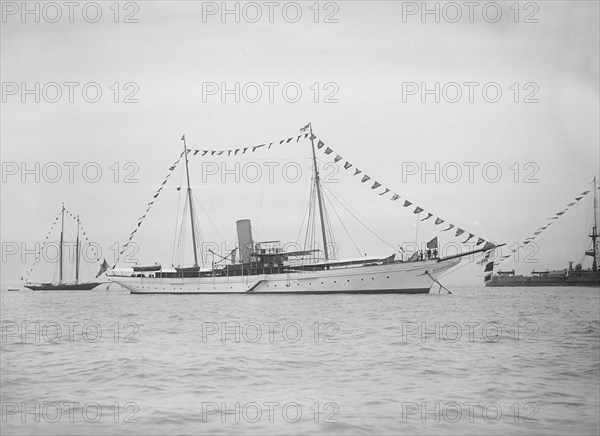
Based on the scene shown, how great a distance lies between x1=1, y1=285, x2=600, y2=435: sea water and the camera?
8.69m

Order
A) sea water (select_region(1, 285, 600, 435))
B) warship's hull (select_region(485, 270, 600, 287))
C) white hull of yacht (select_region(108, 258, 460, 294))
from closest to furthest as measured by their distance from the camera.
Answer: sea water (select_region(1, 285, 600, 435)), white hull of yacht (select_region(108, 258, 460, 294)), warship's hull (select_region(485, 270, 600, 287))

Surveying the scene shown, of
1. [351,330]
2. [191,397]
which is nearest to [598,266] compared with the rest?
[351,330]

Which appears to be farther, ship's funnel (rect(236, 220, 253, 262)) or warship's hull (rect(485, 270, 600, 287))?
warship's hull (rect(485, 270, 600, 287))

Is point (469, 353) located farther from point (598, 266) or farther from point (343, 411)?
point (598, 266)

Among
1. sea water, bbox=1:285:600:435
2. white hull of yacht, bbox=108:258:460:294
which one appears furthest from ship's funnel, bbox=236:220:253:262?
sea water, bbox=1:285:600:435

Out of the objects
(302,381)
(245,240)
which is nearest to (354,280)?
(245,240)

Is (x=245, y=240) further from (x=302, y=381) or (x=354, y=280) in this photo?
(x=302, y=381)

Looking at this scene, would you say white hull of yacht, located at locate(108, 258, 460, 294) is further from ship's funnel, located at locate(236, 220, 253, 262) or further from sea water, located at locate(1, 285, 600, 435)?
sea water, located at locate(1, 285, 600, 435)

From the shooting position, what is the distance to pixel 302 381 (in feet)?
38.0

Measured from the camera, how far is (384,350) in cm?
1539

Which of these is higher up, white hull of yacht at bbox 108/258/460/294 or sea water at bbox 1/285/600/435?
white hull of yacht at bbox 108/258/460/294

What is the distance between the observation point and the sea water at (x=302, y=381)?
8688mm

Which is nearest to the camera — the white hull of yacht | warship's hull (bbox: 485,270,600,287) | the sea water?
the sea water

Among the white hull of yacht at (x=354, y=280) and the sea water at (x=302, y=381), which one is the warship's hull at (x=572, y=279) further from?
the sea water at (x=302, y=381)
